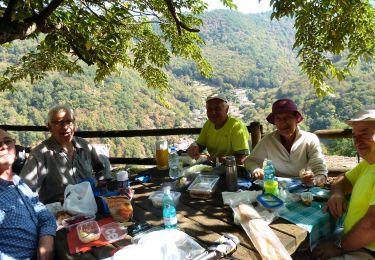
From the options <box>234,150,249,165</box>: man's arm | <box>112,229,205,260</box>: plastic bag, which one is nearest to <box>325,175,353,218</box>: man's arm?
<box>112,229,205,260</box>: plastic bag

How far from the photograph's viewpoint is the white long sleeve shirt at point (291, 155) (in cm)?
262

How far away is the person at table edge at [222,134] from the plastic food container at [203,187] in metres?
0.82

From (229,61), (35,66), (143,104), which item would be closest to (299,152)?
(35,66)

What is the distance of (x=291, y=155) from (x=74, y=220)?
6.25ft

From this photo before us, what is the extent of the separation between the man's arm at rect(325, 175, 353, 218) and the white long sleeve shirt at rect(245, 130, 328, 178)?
0.46 metres

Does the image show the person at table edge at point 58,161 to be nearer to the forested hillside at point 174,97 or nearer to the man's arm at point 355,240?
the man's arm at point 355,240

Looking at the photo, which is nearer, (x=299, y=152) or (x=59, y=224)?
(x=59, y=224)

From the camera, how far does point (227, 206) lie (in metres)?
1.98

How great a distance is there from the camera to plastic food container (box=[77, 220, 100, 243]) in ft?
5.32

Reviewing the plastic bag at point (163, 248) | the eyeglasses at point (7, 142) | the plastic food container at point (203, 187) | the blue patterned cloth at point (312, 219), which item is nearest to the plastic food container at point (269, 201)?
the blue patterned cloth at point (312, 219)

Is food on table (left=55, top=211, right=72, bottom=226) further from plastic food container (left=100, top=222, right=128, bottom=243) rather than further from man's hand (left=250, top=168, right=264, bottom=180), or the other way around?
man's hand (left=250, top=168, right=264, bottom=180)

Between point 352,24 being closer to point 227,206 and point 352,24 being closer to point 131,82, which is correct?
point 227,206

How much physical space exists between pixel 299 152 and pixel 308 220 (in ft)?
3.46

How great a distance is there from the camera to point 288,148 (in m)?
2.73
